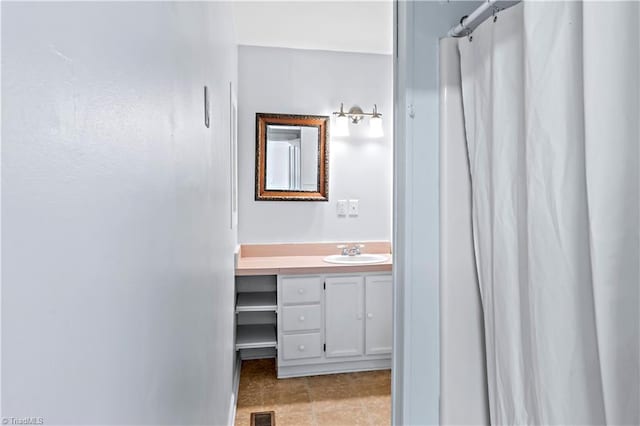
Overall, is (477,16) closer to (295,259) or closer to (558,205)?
(558,205)

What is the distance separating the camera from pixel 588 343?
0.75 metres

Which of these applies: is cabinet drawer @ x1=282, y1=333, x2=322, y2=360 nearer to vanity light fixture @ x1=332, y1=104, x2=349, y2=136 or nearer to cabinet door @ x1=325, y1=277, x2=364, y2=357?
cabinet door @ x1=325, y1=277, x2=364, y2=357

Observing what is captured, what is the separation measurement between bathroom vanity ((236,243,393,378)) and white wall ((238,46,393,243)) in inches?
15.7

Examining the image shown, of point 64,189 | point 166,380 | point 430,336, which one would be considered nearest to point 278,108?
point 430,336

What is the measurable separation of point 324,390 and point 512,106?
234cm

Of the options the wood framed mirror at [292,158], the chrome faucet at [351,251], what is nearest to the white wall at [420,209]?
the chrome faucet at [351,251]

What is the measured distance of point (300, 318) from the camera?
2881 mm

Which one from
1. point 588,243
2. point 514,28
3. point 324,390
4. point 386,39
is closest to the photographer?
point 588,243

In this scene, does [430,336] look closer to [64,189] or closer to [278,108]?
[64,189]

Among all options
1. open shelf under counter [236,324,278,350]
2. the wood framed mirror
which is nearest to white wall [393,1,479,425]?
open shelf under counter [236,324,278,350]

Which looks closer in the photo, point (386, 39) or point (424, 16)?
point (424, 16)

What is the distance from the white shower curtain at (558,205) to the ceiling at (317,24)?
174 centimetres

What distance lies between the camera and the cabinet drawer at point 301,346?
2.87 m

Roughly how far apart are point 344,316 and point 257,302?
0.64 m
